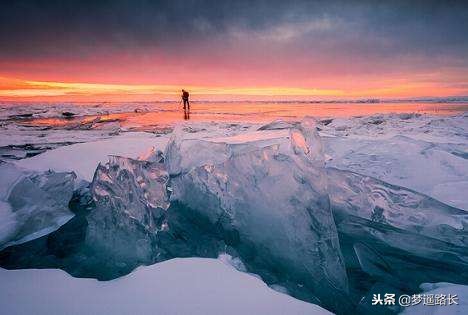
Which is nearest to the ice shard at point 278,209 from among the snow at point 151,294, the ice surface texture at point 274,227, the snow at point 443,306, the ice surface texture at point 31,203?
the ice surface texture at point 274,227

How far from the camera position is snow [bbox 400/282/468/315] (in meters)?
1.44

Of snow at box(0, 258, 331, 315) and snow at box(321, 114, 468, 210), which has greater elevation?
snow at box(321, 114, 468, 210)

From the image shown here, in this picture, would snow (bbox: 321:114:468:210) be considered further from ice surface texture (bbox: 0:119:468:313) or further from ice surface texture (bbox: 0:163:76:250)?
ice surface texture (bbox: 0:163:76:250)

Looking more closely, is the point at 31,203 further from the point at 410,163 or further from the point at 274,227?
the point at 410,163

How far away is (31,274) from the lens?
165 centimetres

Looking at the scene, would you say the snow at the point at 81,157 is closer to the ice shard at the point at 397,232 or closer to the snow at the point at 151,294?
the snow at the point at 151,294

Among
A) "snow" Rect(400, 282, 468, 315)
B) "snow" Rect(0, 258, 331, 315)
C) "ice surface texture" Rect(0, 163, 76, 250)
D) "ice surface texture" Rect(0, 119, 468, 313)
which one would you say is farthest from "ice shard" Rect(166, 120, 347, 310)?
"ice surface texture" Rect(0, 163, 76, 250)

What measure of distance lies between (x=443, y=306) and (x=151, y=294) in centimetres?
141

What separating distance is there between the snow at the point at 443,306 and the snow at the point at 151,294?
484mm

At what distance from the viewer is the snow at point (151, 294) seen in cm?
137

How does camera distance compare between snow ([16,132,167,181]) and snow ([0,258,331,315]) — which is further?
snow ([16,132,167,181])

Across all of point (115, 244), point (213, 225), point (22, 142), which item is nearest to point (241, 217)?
point (213, 225)

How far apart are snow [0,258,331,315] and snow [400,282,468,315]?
48cm

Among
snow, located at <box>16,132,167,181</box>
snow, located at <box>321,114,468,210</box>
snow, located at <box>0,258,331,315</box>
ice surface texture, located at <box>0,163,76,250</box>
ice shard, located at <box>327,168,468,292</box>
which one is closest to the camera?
snow, located at <box>0,258,331,315</box>
